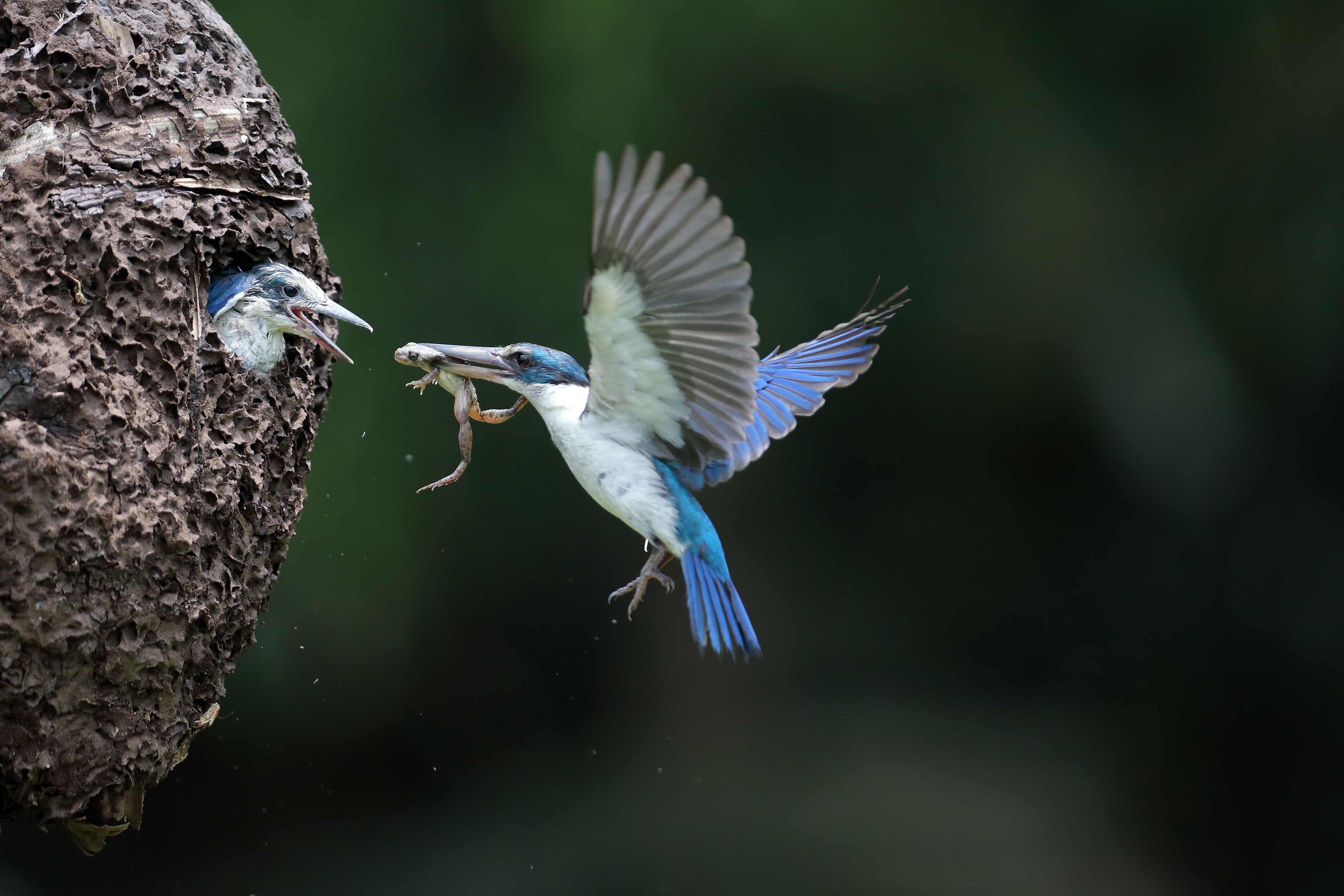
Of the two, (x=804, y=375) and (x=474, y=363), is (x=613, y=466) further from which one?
(x=804, y=375)

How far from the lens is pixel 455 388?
245 centimetres

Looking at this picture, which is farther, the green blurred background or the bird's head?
the green blurred background

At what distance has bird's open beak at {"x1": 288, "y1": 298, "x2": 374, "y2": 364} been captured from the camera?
7.20 feet

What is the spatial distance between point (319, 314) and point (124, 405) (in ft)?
1.50

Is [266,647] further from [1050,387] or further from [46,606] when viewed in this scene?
A: [1050,387]

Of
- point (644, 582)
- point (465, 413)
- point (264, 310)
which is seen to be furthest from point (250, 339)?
point (644, 582)

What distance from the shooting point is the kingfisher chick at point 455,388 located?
93.1 inches

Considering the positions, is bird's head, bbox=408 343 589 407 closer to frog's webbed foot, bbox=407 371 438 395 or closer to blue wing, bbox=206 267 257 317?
frog's webbed foot, bbox=407 371 438 395

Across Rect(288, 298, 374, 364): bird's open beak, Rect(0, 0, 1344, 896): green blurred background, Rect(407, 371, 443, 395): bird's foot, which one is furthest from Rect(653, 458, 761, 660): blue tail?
Rect(0, 0, 1344, 896): green blurred background

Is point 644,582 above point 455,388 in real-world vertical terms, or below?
below

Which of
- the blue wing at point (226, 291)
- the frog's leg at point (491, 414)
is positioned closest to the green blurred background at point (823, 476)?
the frog's leg at point (491, 414)

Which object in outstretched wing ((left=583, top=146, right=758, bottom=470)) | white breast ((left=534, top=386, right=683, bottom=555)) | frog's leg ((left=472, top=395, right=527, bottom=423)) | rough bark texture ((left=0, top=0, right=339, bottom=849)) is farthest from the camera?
frog's leg ((left=472, top=395, right=527, bottom=423))

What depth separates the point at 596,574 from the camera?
4969 mm

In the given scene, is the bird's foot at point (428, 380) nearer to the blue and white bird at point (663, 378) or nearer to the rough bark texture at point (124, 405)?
the blue and white bird at point (663, 378)
